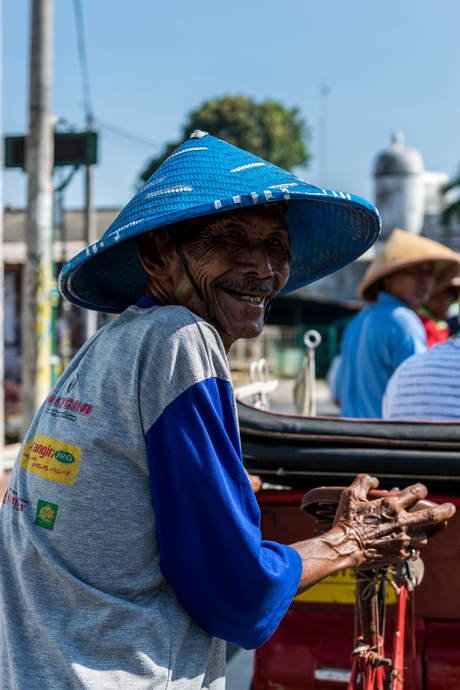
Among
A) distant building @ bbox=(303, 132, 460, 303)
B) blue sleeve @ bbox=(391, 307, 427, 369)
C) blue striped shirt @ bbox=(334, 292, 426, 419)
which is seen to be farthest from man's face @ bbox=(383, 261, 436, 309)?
distant building @ bbox=(303, 132, 460, 303)

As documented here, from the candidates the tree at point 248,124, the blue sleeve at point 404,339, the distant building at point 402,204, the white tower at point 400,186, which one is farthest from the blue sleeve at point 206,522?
the tree at point 248,124

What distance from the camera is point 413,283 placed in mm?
4035

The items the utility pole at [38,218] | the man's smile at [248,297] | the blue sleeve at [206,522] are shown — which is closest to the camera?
the blue sleeve at [206,522]

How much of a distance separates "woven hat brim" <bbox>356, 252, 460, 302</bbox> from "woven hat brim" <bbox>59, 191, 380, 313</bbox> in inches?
84.5

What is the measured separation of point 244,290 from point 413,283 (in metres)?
2.87

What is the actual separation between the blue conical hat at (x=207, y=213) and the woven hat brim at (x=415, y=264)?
2.16 meters

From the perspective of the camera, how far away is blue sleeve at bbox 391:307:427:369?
3.58 meters

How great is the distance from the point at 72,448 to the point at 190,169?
24.1 inches

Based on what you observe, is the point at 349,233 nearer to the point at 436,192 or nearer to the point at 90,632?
the point at 90,632

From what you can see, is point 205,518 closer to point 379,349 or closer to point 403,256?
point 379,349

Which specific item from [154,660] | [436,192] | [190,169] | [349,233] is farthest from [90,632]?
[436,192]

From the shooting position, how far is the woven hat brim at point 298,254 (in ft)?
5.09

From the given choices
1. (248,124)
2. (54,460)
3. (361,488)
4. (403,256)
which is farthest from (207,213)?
(248,124)

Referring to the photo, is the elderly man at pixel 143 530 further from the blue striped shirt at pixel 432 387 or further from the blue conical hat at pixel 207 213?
the blue striped shirt at pixel 432 387
